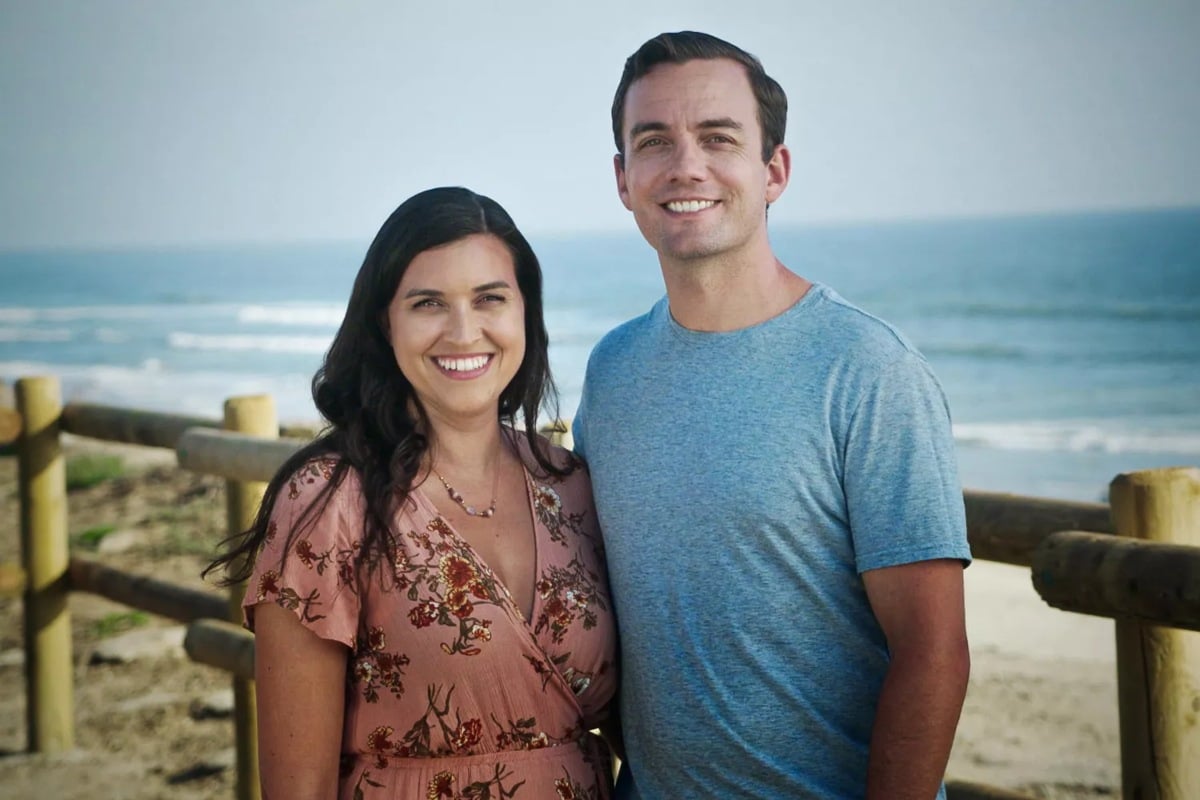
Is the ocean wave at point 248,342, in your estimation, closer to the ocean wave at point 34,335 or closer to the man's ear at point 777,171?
the ocean wave at point 34,335

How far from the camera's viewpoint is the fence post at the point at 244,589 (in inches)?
162

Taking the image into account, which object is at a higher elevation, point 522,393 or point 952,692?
point 522,393

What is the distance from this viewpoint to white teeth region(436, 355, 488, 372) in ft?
7.77

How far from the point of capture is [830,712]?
219 cm

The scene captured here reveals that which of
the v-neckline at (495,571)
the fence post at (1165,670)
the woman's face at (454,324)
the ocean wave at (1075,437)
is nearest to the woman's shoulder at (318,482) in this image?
the v-neckline at (495,571)

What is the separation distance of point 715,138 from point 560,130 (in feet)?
212

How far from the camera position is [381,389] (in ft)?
8.07

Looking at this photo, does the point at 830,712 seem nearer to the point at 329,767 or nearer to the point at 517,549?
the point at 517,549

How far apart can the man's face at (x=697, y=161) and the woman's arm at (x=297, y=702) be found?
940mm

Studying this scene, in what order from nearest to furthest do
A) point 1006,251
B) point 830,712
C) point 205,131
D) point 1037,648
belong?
point 830,712 → point 1037,648 → point 1006,251 → point 205,131

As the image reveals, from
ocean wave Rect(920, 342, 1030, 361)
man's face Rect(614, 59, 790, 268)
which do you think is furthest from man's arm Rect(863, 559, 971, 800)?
ocean wave Rect(920, 342, 1030, 361)

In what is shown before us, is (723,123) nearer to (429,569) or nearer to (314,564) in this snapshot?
(429,569)

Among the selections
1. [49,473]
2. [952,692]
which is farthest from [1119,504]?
[49,473]

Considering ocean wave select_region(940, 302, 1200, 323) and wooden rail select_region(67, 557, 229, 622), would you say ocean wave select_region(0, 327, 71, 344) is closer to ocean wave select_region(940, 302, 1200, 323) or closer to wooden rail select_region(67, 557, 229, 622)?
ocean wave select_region(940, 302, 1200, 323)
